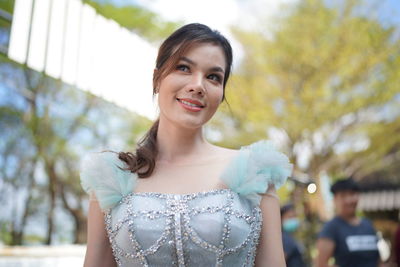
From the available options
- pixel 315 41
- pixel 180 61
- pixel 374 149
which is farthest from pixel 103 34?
pixel 374 149

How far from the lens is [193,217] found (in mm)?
1473

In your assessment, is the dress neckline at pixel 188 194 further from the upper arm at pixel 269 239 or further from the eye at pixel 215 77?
the eye at pixel 215 77

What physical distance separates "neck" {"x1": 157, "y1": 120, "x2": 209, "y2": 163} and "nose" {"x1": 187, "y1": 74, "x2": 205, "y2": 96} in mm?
162

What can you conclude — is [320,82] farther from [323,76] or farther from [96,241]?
[96,241]

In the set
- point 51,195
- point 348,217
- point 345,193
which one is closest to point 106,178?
point 348,217

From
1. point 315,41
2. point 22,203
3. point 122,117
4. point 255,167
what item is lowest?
point 255,167

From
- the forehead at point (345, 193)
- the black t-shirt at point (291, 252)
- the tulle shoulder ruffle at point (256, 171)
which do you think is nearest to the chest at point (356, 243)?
the forehead at point (345, 193)

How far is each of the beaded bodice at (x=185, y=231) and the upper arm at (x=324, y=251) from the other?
2565 mm

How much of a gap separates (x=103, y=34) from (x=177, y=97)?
5159 millimetres

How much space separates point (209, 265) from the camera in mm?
1451

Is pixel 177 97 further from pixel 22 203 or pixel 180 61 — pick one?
pixel 22 203

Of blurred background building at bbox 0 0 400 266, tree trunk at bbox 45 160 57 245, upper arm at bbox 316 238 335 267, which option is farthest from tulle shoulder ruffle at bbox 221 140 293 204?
tree trunk at bbox 45 160 57 245

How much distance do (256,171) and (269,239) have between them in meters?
0.20

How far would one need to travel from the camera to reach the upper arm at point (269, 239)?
4.99ft
